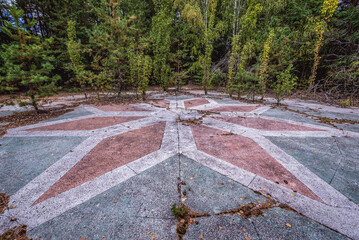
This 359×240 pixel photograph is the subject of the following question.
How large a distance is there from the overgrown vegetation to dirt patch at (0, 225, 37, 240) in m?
5.63

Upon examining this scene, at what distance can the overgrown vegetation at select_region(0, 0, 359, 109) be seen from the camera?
22.6 feet

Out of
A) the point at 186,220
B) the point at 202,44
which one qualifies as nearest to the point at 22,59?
the point at 186,220

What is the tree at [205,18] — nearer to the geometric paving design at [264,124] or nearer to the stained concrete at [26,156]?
the geometric paving design at [264,124]

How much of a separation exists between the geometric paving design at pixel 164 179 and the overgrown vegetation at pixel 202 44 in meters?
4.36

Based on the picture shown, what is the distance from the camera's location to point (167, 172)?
239cm

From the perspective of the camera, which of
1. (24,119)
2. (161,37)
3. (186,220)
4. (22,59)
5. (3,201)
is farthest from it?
(161,37)

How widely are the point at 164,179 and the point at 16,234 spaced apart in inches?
65.5

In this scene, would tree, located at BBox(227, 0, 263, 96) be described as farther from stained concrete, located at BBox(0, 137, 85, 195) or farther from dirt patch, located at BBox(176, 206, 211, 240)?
stained concrete, located at BBox(0, 137, 85, 195)

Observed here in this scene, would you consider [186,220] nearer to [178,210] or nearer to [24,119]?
[178,210]

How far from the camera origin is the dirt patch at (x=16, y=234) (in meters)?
1.40

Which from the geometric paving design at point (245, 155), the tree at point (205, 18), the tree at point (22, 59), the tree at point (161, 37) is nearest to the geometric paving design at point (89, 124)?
the tree at point (22, 59)

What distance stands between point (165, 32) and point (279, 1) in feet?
31.3

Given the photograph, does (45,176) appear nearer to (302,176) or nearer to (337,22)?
(302,176)

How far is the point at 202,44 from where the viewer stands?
11.9m
